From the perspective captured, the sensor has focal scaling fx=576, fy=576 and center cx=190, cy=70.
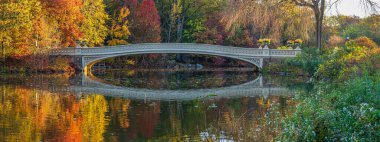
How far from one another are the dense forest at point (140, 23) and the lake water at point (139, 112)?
4798mm

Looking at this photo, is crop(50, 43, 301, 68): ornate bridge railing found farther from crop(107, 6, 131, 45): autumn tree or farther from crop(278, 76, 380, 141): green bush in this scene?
crop(278, 76, 380, 141): green bush

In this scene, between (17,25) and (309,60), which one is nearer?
(309,60)

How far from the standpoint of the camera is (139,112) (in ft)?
44.4

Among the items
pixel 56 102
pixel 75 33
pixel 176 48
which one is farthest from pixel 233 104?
pixel 75 33

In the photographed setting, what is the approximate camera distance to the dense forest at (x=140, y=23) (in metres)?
25.1

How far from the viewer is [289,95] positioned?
17.7 metres

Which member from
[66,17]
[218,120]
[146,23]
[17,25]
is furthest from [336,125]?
[146,23]

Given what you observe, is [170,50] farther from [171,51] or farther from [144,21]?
[144,21]

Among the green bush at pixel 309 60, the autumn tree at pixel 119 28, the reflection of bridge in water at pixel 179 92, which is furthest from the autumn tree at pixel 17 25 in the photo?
the green bush at pixel 309 60

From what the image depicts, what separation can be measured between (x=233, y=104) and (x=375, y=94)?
283 inches

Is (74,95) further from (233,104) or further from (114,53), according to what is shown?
(114,53)

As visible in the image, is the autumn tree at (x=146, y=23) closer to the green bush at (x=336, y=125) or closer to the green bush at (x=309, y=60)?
the green bush at (x=309, y=60)

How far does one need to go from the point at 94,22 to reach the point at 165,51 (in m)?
6.14

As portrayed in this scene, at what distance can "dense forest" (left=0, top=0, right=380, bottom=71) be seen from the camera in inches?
989
